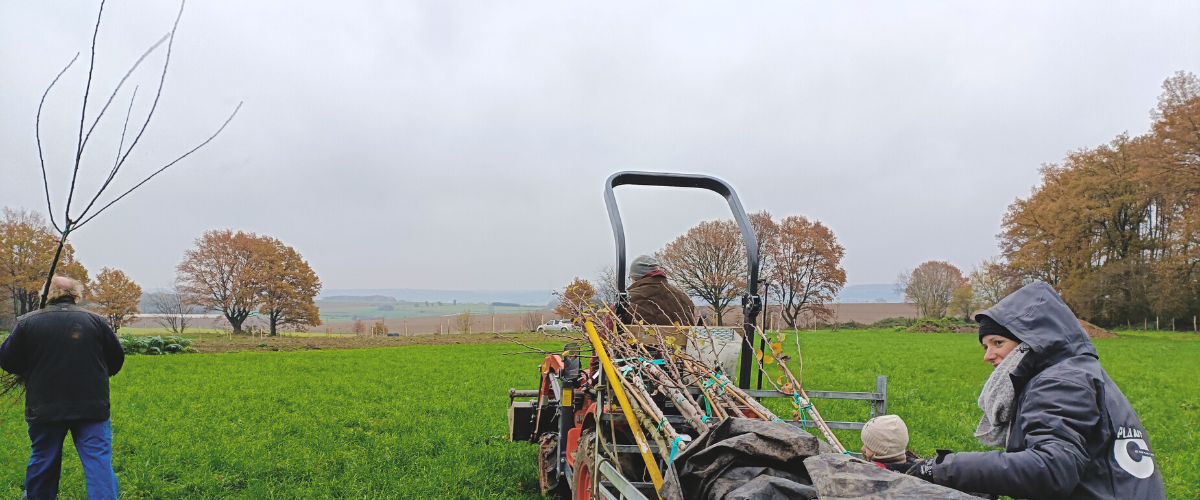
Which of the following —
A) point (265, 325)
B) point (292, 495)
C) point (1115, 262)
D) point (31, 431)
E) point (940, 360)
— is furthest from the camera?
point (265, 325)

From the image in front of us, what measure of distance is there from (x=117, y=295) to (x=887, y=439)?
5290 cm

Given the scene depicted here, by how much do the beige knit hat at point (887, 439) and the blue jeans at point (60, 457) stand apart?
17.5ft

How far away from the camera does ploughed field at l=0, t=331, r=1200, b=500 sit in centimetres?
680

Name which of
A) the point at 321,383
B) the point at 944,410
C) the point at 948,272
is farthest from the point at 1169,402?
the point at 948,272

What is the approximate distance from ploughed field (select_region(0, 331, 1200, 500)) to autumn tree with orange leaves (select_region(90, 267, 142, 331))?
29.2 m

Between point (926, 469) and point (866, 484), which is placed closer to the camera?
point (866, 484)

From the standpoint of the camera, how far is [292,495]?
6426mm

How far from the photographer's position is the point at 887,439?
99.2 inches

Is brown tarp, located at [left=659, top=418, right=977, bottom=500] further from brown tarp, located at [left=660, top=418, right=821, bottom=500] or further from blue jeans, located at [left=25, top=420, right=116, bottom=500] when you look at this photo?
blue jeans, located at [left=25, top=420, right=116, bottom=500]

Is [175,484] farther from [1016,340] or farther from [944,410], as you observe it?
[944,410]

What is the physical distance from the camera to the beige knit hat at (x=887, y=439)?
251 cm

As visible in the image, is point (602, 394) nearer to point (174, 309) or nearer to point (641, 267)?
point (641, 267)

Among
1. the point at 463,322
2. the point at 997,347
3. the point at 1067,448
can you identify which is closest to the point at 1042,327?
the point at 997,347

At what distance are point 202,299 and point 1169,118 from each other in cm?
5493
